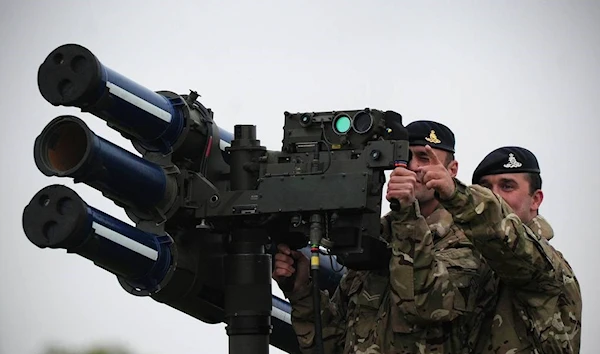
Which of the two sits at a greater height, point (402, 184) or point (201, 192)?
point (201, 192)

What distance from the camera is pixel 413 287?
7848 mm

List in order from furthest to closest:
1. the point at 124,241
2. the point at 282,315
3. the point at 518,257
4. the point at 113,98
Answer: the point at 282,315, the point at 124,241, the point at 518,257, the point at 113,98

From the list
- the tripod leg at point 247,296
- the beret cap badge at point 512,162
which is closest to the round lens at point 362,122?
the tripod leg at point 247,296

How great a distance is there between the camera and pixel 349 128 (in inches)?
309

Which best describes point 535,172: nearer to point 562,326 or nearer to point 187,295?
point 562,326

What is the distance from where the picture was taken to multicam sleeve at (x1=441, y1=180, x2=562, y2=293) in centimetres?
765

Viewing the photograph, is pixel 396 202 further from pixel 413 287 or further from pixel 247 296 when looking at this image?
pixel 247 296

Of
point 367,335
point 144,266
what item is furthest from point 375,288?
point 144,266

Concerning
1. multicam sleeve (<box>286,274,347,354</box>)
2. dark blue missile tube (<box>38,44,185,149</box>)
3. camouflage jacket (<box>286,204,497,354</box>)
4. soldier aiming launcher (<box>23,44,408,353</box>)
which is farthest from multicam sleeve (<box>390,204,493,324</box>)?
dark blue missile tube (<box>38,44,185,149</box>)

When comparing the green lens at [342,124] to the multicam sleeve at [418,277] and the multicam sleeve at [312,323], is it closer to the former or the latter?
the multicam sleeve at [418,277]

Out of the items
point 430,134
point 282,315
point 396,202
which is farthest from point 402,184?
point 282,315

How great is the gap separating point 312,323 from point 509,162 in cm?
161

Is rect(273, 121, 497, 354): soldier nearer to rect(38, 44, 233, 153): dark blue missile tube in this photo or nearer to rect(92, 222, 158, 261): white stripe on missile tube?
rect(92, 222, 158, 261): white stripe on missile tube

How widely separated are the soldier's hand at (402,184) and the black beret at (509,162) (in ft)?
3.44
